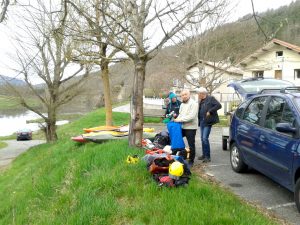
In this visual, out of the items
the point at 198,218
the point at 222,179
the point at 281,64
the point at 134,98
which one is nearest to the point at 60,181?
the point at 134,98

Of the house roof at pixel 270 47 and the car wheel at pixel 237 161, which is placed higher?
the house roof at pixel 270 47

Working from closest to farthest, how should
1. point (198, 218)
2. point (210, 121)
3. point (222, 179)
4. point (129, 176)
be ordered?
point (198, 218)
point (129, 176)
point (222, 179)
point (210, 121)

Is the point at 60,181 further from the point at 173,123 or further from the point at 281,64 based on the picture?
the point at 281,64

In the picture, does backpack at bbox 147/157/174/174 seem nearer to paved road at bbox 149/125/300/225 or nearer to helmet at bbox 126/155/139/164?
helmet at bbox 126/155/139/164

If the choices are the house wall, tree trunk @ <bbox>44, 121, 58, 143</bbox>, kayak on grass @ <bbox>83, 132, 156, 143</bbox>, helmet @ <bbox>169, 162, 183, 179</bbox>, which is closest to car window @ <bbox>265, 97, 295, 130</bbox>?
helmet @ <bbox>169, 162, 183, 179</bbox>

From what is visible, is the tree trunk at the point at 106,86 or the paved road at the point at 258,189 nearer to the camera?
the paved road at the point at 258,189

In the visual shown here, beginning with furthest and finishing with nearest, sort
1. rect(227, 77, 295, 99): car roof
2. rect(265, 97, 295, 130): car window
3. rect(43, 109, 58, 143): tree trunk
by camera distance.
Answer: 1. rect(43, 109, 58, 143): tree trunk
2. rect(227, 77, 295, 99): car roof
3. rect(265, 97, 295, 130): car window

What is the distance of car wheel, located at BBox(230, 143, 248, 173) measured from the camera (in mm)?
6986

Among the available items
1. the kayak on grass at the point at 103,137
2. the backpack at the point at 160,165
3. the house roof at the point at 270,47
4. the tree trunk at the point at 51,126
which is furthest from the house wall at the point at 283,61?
the backpack at the point at 160,165

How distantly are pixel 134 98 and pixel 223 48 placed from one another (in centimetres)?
1501

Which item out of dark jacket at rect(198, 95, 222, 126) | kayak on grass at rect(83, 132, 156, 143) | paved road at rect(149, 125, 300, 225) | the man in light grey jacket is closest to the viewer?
paved road at rect(149, 125, 300, 225)

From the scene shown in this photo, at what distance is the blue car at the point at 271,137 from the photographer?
190 inches

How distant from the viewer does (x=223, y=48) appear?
2214cm

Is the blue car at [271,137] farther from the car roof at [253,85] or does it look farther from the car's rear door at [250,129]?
the car roof at [253,85]
